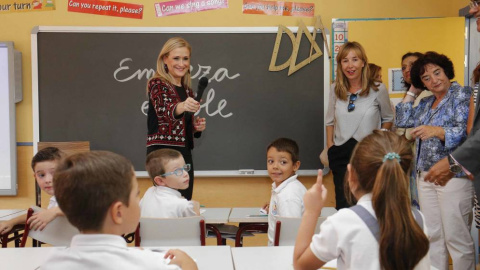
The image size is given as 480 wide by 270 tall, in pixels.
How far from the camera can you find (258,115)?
455 cm

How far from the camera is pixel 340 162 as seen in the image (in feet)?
12.7

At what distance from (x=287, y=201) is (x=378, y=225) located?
4.67 feet

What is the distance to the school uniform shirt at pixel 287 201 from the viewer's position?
2912 mm

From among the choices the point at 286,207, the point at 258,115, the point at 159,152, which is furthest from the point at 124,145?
the point at 286,207

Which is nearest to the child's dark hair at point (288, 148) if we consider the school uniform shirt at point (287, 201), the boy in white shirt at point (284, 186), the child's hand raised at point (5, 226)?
the boy in white shirt at point (284, 186)

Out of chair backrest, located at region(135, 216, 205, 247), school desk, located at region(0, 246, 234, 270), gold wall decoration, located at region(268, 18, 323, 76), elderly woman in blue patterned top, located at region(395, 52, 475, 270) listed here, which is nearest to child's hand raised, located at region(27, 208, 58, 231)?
school desk, located at region(0, 246, 234, 270)

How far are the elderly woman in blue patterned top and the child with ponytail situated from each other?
5.64ft

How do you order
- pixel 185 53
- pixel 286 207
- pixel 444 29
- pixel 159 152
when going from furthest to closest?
pixel 444 29
pixel 185 53
pixel 159 152
pixel 286 207

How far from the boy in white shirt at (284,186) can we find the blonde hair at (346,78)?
0.70m

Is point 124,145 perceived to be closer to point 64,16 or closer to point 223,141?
point 223,141

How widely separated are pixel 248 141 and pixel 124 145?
1.08 m

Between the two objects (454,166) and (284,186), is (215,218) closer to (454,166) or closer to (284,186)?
(284,186)

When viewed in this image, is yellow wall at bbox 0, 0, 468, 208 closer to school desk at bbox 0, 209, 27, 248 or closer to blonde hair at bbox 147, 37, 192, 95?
blonde hair at bbox 147, 37, 192, 95

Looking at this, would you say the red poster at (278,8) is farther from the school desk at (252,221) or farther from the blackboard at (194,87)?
the school desk at (252,221)
